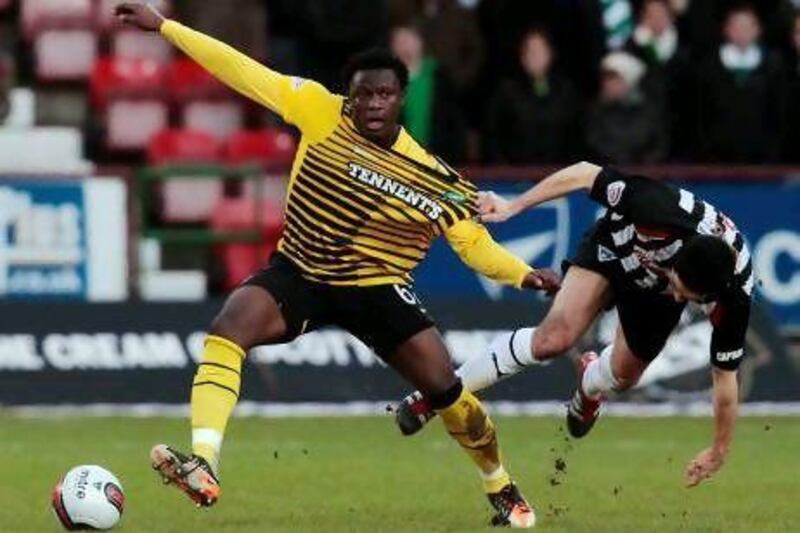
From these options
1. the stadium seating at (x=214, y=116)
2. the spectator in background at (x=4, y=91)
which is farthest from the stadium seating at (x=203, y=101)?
the spectator in background at (x=4, y=91)

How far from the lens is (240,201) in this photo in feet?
63.0

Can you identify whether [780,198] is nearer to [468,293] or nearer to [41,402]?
[468,293]

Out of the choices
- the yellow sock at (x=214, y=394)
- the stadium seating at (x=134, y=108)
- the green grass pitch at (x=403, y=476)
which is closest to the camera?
the yellow sock at (x=214, y=394)

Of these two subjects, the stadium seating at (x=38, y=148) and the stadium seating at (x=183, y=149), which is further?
the stadium seating at (x=38, y=148)

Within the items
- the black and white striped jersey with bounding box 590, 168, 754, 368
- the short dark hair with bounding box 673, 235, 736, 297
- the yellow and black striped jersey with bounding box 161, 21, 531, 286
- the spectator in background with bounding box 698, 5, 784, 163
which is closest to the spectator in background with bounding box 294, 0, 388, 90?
the spectator in background with bounding box 698, 5, 784, 163

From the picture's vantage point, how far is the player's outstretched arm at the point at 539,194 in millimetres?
11555

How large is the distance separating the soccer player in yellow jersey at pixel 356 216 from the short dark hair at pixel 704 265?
1.08 meters

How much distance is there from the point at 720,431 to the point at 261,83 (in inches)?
99.1

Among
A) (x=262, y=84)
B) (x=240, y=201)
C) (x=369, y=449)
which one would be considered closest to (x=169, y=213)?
(x=240, y=201)

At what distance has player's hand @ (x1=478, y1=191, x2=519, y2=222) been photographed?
11516 millimetres

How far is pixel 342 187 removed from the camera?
11.5 m

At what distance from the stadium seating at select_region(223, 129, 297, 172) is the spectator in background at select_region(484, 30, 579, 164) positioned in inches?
62.3

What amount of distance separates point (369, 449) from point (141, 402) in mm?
2632

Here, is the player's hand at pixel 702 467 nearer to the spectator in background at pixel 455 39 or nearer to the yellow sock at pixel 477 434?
the yellow sock at pixel 477 434
